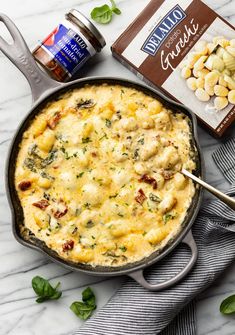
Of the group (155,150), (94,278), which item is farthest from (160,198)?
(94,278)

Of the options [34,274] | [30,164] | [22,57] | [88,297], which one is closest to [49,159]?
[30,164]

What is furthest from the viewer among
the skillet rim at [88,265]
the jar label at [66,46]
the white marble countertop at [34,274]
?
the white marble countertop at [34,274]

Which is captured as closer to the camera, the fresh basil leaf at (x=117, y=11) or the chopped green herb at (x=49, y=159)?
the chopped green herb at (x=49, y=159)

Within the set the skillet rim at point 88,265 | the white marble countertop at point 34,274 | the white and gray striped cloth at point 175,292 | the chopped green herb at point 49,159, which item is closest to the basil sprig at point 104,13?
the white marble countertop at point 34,274

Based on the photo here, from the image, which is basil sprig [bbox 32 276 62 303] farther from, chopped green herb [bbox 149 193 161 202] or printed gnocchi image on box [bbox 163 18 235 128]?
printed gnocchi image on box [bbox 163 18 235 128]

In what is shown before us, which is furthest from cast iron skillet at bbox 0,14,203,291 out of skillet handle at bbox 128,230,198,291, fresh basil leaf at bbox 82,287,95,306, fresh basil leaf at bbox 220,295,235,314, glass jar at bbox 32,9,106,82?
fresh basil leaf at bbox 220,295,235,314

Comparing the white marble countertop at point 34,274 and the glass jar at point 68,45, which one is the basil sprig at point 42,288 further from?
the glass jar at point 68,45

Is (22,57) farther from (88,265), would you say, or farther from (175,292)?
(175,292)
